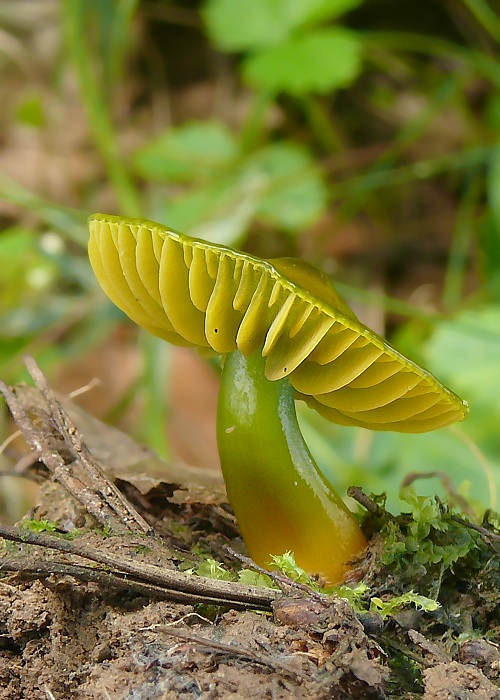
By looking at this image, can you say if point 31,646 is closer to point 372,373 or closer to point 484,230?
point 372,373

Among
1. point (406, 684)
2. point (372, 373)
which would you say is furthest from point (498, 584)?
point (372, 373)

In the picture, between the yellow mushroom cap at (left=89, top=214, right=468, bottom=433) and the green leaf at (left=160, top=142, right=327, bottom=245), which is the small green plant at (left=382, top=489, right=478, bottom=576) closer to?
the yellow mushroom cap at (left=89, top=214, right=468, bottom=433)

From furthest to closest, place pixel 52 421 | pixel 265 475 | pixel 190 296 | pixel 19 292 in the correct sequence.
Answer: pixel 19 292 → pixel 52 421 → pixel 265 475 → pixel 190 296

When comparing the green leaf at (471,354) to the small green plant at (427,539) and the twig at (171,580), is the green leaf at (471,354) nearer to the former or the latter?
the small green plant at (427,539)

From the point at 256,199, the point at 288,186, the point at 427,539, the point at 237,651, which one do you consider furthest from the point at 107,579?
the point at 288,186

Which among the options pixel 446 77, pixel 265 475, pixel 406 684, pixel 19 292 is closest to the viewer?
pixel 406 684

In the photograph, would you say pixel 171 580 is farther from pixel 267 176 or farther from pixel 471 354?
pixel 267 176

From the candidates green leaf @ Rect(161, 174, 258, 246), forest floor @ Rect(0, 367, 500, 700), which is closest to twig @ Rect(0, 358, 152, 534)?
forest floor @ Rect(0, 367, 500, 700)
